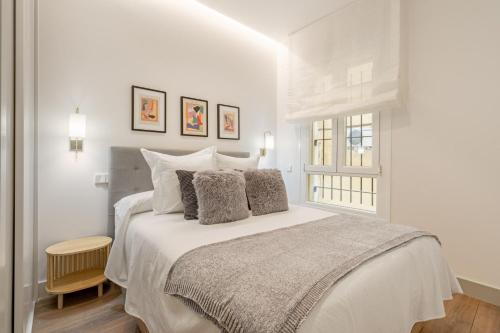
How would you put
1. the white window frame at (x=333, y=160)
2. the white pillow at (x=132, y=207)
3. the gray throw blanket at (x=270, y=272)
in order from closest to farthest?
1. the gray throw blanket at (x=270, y=272)
2. the white pillow at (x=132, y=207)
3. the white window frame at (x=333, y=160)

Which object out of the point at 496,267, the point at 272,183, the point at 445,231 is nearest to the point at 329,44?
the point at 272,183

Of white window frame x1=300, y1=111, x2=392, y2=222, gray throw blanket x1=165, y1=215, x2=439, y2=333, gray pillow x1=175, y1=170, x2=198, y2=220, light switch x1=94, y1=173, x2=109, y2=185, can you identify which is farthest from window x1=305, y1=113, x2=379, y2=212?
light switch x1=94, y1=173, x2=109, y2=185

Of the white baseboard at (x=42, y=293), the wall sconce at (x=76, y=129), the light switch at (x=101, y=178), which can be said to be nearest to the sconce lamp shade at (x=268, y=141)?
the light switch at (x=101, y=178)

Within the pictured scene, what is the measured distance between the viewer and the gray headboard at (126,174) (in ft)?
7.24

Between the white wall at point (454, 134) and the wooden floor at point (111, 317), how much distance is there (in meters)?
0.35

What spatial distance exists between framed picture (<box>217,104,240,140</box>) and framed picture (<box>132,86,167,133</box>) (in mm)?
720

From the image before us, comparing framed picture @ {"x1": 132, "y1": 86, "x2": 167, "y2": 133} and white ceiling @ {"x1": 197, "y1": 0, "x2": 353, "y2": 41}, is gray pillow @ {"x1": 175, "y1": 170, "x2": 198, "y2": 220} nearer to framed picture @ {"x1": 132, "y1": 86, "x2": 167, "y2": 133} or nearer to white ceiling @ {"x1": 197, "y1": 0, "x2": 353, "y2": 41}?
framed picture @ {"x1": 132, "y1": 86, "x2": 167, "y2": 133}

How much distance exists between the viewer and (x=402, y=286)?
1.08m

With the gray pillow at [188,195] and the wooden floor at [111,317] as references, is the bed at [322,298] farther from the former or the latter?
the wooden floor at [111,317]

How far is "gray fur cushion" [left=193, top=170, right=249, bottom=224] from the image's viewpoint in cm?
167

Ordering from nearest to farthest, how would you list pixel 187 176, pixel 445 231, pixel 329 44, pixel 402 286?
1. pixel 402 286
2. pixel 187 176
3. pixel 445 231
4. pixel 329 44

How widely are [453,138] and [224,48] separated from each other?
274 centimetres

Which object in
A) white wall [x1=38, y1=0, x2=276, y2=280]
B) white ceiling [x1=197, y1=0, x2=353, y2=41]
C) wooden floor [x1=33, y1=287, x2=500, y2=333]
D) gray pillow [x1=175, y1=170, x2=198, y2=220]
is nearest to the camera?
wooden floor [x1=33, y1=287, x2=500, y2=333]

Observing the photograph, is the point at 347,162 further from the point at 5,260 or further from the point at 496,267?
the point at 5,260
